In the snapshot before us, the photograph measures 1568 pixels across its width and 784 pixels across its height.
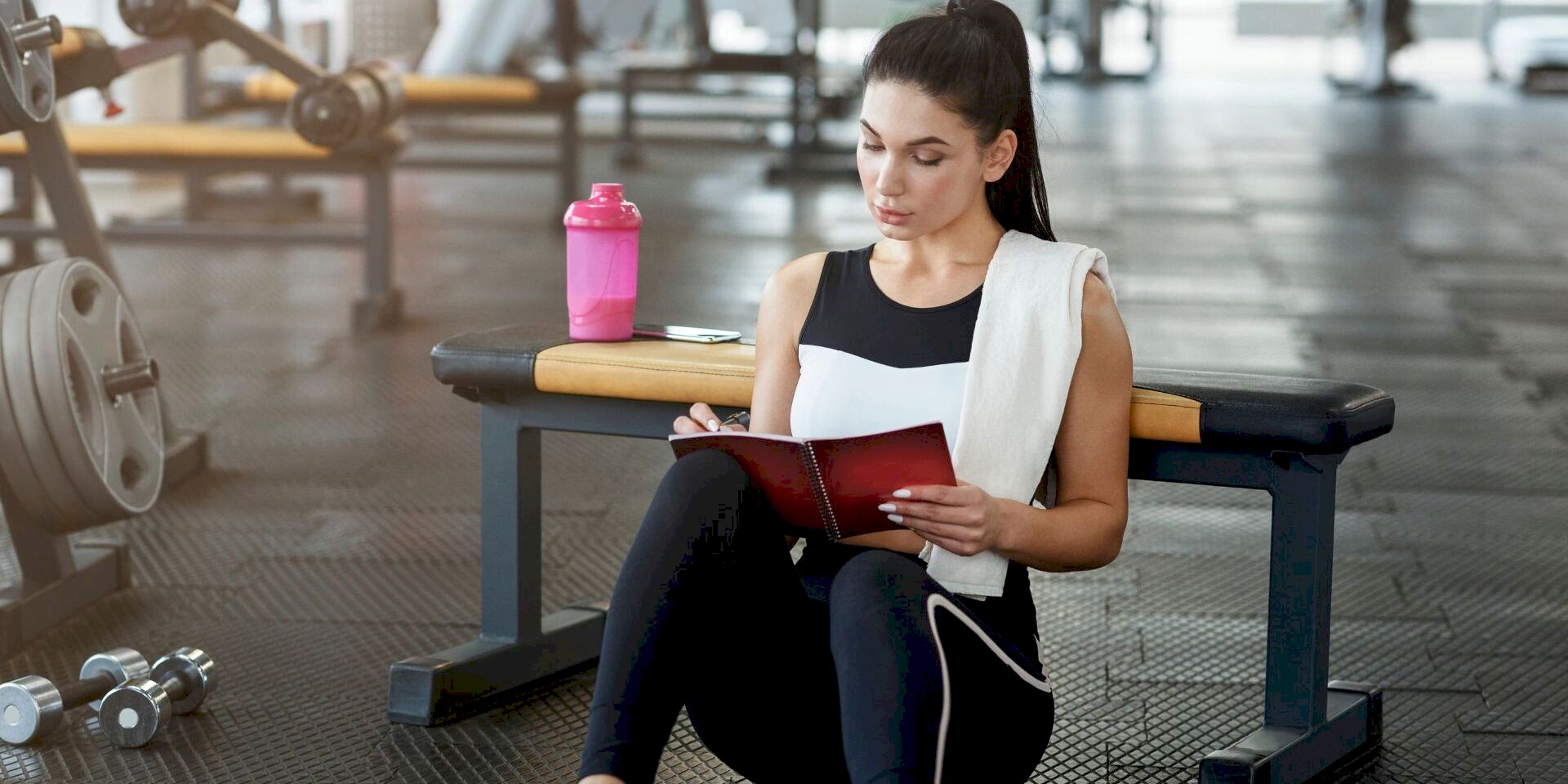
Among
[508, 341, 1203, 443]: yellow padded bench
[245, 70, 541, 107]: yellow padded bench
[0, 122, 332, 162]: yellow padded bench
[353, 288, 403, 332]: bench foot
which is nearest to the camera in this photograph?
[508, 341, 1203, 443]: yellow padded bench

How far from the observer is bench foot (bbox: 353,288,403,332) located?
4695 millimetres

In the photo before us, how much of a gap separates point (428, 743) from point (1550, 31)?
13.2 metres

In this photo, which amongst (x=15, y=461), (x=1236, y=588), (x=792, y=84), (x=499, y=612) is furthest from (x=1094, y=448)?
(x=792, y=84)

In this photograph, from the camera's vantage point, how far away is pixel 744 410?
201cm

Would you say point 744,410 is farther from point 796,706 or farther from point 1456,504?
point 1456,504

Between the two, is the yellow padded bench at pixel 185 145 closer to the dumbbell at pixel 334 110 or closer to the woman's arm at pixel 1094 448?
the dumbbell at pixel 334 110

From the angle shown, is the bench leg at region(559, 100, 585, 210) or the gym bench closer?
the gym bench

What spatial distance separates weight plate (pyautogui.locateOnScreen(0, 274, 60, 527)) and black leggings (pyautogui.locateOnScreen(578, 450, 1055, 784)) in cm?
116

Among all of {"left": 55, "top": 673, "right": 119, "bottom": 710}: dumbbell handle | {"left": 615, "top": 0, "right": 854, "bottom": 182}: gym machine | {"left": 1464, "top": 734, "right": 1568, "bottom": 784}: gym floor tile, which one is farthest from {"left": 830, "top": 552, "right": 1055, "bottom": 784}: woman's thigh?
{"left": 615, "top": 0, "right": 854, "bottom": 182}: gym machine

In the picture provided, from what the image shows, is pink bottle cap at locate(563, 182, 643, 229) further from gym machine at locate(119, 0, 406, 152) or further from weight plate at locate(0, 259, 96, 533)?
gym machine at locate(119, 0, 406, 152)

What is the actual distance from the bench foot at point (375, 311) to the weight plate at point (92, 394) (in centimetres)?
200

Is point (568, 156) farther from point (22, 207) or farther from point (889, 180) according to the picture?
point (889, 180)

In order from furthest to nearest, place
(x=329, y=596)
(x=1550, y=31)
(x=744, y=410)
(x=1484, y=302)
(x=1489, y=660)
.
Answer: (x=1550, y=31) < (x=1484, y=302) < (x=329, y=596) < (x=1489, y=660) < (x=744, y=410)

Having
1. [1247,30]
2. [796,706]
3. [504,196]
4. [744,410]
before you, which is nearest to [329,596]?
[744,410]
